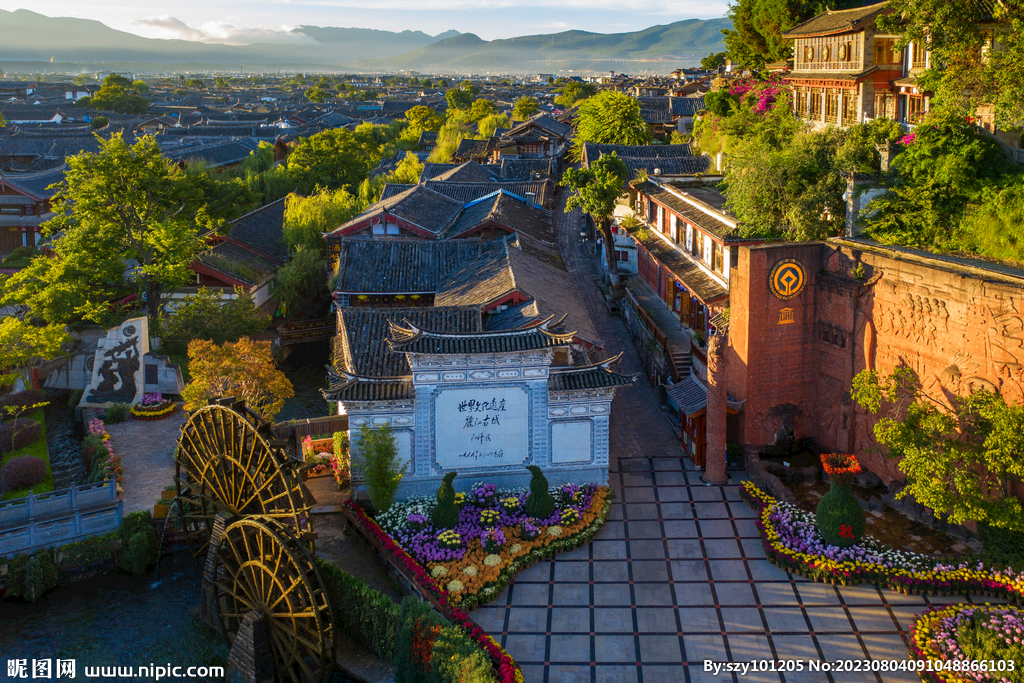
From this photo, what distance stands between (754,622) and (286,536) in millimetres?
10803

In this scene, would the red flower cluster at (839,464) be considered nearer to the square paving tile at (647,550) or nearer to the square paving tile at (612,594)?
the square paving tile at (647,550)

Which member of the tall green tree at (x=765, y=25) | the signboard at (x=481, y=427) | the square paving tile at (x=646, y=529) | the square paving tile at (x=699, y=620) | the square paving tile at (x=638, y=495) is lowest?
the square paving tile at (x=699, y=620)

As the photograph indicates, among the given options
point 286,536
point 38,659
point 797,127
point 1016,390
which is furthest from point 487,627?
point 797,127

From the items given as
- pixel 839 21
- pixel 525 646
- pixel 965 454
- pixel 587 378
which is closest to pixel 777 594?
pixel 965 454

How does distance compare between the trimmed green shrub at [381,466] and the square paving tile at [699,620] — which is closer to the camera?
the square paving tile at [699,620]

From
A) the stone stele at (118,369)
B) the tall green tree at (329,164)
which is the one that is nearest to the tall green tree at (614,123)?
the tall green tree at (329,164)

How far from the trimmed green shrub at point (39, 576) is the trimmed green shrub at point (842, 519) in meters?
20.5

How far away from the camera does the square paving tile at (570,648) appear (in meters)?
18.1

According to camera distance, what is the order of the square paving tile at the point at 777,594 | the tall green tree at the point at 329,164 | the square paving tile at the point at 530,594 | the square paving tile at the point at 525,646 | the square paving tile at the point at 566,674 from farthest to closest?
1. the tall green tree at the point at 329,164
2. the square paving tile at the point at 530,594
3. the square paving tile at the point at 777,594
4. the square paving tile at the point at 525,646
5. the square paving tile at the point at 566,674

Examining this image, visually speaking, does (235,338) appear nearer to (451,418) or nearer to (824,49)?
(451,418)

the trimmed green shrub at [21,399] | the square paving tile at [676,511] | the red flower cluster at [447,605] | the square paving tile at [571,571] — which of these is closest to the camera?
the red flower cluster at [447,605]

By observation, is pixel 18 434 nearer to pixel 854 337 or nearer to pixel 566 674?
pixel 566 674

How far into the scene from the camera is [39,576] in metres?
22.1

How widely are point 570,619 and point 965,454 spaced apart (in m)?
10.1
